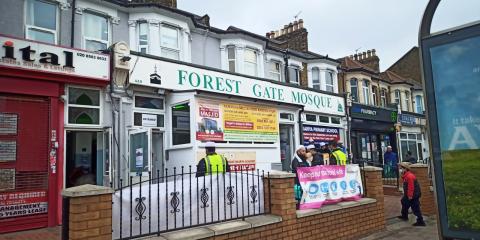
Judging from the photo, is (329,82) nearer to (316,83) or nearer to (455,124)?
(316,83)

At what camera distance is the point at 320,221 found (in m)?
6.68

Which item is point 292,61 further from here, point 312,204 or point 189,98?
point 312,204

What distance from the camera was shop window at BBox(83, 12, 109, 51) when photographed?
34.6 ft

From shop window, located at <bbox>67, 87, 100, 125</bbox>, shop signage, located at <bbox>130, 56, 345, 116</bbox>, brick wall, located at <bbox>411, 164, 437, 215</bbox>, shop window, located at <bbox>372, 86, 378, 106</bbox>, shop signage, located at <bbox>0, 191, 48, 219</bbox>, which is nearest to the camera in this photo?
shop signage, located at <bbox>0, 191, 48, 219</bbox>

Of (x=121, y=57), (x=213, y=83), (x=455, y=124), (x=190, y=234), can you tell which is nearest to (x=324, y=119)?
(x=213, y=83)

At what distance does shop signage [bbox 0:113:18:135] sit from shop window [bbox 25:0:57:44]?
8.83ft

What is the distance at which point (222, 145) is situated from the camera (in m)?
10.5

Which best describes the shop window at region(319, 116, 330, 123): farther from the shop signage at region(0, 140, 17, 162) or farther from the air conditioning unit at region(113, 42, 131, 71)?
the shop signage at region(0, 140, 17, 162)

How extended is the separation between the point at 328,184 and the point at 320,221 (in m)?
0.86

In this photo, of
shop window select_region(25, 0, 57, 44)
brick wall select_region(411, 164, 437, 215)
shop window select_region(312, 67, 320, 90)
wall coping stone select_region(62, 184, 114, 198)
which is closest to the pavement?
brick wall select_region(411, 164, 437, 215)

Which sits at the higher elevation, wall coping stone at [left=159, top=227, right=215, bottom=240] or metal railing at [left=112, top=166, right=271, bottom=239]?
metal railing at [left=112, top=166, right=271, bottom=239]

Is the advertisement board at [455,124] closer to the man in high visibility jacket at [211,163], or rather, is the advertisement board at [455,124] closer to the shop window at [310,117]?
the man in high visibility jacket at [211,163]

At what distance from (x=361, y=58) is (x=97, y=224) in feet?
86.8

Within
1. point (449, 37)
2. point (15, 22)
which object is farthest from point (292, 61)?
point (449, 37)
